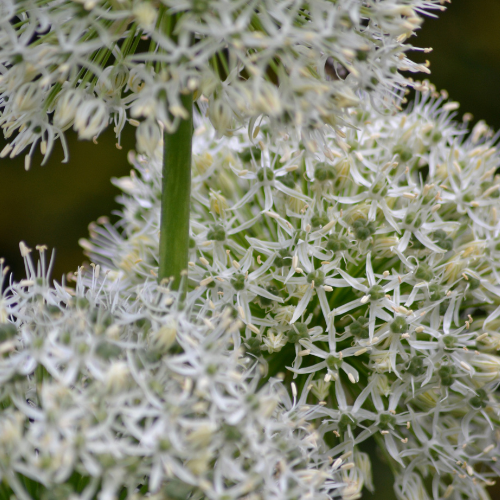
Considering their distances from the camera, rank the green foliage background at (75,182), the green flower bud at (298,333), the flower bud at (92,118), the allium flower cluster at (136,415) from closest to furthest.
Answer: the allium flower cluster at (136,415)
the flower bud at (92,118)
the green flower bud at (298,333)
the green foliage background at (75,182)

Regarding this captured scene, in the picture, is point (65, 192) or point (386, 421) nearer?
point (386, 421)

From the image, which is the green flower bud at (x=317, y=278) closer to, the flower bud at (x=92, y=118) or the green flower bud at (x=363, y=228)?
the green flower bud at (x=363, y=228)

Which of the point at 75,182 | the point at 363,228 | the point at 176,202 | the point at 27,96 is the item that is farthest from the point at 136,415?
the point at 75,182

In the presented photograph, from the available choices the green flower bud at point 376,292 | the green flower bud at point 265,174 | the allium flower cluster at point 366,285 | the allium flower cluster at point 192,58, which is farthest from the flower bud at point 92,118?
the green flower bud at point 376,292

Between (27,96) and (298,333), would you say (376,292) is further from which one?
(27,96)

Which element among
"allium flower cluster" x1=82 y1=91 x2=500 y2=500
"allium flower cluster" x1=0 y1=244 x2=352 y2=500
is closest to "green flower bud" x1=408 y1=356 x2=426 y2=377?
"allium flower cluster" x1=82 y1=91 x2=500 y2=500

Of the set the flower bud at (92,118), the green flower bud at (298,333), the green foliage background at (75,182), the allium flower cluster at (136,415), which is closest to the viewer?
the allium flower cluster at (136,415)
